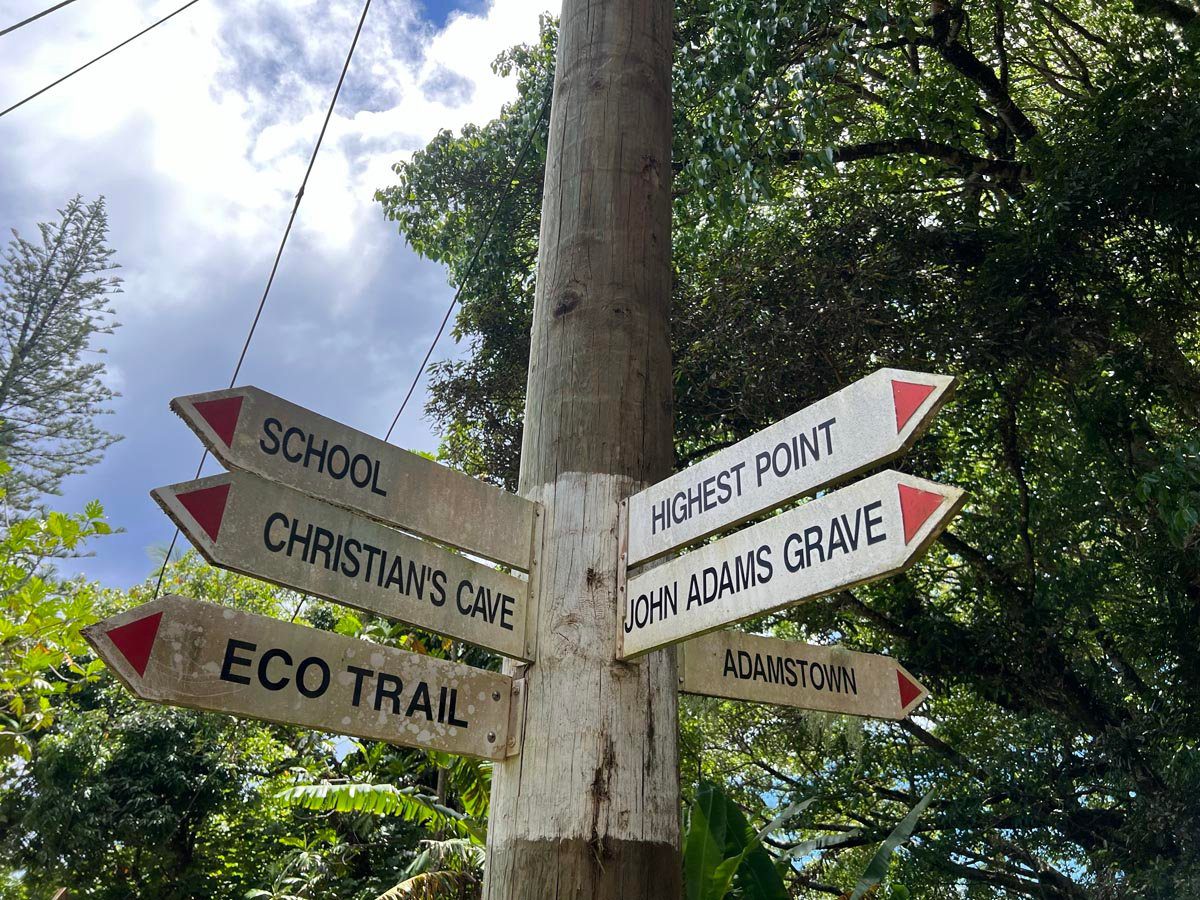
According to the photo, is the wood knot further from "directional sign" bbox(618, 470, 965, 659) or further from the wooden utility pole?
"directional sign" bbox(618, 470, 965, 659)

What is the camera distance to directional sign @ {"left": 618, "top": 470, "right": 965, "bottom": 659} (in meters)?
1.75

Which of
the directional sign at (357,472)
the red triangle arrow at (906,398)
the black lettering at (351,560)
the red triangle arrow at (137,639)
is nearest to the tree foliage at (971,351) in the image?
the red triangle arrow at (906,398)

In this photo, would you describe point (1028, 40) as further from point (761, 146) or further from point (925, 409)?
point (925, 409)

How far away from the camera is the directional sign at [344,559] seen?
6.24 feet

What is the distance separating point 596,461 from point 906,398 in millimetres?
812

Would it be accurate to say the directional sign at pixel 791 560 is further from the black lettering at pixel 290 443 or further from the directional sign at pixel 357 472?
the black lettering at pixel 290 443

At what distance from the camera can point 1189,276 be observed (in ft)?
24.4

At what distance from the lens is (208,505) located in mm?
1902

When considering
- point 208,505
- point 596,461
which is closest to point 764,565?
point 596,461

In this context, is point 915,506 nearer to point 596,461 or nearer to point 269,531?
point 596,461

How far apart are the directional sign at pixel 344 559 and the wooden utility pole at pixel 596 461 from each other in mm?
122

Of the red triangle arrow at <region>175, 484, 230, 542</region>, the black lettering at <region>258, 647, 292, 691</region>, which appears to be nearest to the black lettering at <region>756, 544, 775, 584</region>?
the black lettering at <region>258, 647, 292, 691</region>

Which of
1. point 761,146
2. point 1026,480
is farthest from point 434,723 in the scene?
point 1026,480

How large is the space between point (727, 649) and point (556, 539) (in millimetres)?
570
